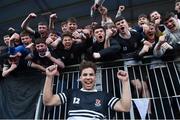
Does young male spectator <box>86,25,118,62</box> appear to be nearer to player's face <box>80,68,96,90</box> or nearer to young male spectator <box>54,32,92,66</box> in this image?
young male spectator <box>54,32,92,66</box>

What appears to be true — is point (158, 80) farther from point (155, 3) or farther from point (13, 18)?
point (13, 18)

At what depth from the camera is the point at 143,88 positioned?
4.19 m

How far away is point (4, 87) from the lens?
5012 mm

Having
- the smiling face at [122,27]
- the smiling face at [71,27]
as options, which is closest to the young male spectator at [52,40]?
the smiling face at [71,27]

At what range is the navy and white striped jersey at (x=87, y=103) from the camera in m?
3.00

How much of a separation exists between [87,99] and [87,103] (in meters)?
0.06

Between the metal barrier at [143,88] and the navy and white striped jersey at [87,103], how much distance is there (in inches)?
24.0

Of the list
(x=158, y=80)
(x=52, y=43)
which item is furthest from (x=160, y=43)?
(x=52, y=43)

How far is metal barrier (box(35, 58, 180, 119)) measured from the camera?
12.9 feet

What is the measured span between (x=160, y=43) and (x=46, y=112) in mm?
2206

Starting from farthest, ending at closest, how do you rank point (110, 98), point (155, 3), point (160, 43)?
point (155, 3), point (160, 43), point (110, 98)

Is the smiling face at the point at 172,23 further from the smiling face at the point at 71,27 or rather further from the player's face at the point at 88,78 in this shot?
the player's face at the point at 88,78

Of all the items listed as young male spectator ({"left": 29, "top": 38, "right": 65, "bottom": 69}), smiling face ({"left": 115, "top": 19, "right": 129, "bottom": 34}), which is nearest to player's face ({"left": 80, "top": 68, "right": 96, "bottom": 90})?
young male spectator ({"left": 29, "top": 38, "right": 65, "bottom": 69})

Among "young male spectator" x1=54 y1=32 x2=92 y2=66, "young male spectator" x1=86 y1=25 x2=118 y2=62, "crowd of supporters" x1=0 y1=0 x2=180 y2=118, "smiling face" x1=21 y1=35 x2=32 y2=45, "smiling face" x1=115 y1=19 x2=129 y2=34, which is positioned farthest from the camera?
"smiling face" x1=21 y1=35 x2=32 y2=45
